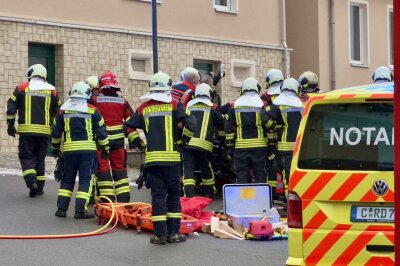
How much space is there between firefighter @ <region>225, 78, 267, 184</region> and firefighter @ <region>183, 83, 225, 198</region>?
43 cm

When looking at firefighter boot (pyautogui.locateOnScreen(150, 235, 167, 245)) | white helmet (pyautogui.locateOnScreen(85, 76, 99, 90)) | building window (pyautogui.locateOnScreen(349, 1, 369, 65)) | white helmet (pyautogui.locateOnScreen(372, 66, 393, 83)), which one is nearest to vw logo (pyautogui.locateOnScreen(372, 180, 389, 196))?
firefighter boot (pyautogui.locateOnScreen(150, 235, 167, 245))

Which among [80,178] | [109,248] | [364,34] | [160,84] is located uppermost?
[364,34]

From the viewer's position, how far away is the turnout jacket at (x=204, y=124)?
13453 mm

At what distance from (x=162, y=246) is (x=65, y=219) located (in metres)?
1.99

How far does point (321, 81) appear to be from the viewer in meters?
27.0

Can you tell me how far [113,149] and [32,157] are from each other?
1.33 meters

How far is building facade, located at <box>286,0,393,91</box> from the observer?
2695 centimetres

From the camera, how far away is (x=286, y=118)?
1268 centimetres

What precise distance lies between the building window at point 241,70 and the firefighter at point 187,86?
10153 mm

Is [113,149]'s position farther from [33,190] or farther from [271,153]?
[271,153]

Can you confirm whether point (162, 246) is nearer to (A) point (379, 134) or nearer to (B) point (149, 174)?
(B) point (149, 174)

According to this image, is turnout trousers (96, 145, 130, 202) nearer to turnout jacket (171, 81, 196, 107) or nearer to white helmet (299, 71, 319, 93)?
turnout jacket (171, 81, 196, 107)

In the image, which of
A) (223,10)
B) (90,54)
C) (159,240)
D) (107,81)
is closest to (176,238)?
(159,240)

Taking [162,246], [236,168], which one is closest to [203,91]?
[236,168]
